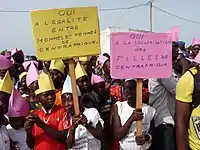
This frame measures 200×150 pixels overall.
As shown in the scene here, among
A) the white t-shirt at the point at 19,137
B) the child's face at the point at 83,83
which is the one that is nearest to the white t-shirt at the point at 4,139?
the white t-shirt at the point at 19,137

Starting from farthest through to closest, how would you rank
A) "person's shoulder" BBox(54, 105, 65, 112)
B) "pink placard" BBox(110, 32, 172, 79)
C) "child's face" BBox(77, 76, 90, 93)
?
"child's face" BBox(77, 76, 90, 93) < "person's shoulder" BBox(54, 105, 65, 112) < "pink placard" BBox(110, 32, 172, 79)

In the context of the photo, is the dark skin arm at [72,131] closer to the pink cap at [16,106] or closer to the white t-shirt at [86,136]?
the white t-shirt at [86,136]

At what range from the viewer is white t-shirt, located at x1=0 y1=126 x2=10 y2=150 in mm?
3630

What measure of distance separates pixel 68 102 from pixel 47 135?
37cm

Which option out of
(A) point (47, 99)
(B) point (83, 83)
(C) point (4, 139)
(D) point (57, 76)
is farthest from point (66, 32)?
(D) point (57, 76)

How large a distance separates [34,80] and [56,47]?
135cm

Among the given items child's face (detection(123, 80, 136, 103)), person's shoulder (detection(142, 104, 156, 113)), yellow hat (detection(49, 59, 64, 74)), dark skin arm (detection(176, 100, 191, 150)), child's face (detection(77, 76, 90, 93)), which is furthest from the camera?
yellow hat (detection(49, 59, 64, 74))

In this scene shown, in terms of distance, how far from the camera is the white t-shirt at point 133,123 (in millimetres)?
3830

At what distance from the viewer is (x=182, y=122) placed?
10.3 ft

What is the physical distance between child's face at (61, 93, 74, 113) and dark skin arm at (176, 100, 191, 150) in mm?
1048

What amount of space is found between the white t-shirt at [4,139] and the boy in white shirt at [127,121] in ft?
3.42

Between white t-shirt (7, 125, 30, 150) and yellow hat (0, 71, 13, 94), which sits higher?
yellow hat (0, 71, 13, 94)

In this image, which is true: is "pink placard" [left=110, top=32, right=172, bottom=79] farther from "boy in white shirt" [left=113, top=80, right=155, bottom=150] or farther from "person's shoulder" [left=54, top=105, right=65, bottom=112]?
"person's shoulder" [left=54, top=105, right=65, bottom=112]

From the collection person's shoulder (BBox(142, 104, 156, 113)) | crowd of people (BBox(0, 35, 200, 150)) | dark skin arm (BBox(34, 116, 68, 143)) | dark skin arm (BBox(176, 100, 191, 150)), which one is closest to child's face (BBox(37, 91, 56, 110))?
crowd of people (BBox(0, 35, 200, 150))
